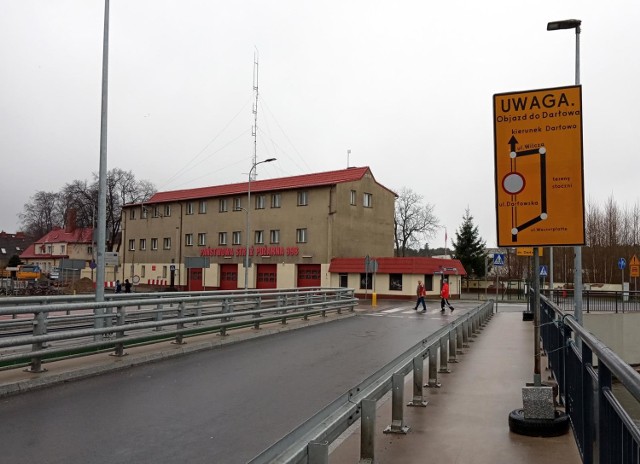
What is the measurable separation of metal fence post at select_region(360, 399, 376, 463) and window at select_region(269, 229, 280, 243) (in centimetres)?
4140

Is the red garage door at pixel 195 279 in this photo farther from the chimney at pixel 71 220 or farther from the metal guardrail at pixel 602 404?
the metal guardrail at pixel 602 404

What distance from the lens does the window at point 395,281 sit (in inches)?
1622

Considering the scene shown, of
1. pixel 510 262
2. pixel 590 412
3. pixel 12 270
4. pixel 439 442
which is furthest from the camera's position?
pixel 12 270

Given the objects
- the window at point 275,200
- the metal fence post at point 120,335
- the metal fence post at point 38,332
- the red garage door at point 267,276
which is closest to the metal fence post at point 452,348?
the metal fence post at point 120,335

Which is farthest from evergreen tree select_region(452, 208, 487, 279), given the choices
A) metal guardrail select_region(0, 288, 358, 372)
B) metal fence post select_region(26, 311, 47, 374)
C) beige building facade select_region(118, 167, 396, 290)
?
metal fence post select_region(26, 311, 47, 374)

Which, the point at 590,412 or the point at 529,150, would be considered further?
the point at 529,150

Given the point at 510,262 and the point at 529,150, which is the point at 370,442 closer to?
the point at 529,150

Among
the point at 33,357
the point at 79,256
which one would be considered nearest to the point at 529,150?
the point at 33,357

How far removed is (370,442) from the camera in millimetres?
4637

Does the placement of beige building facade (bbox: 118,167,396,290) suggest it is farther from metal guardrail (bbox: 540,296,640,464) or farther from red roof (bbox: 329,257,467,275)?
metal guardrail (bbox: 540,296,640,464)

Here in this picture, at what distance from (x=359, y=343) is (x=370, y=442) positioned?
369 inches

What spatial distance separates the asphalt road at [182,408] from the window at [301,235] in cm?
3245

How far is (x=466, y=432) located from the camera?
5.70 metres

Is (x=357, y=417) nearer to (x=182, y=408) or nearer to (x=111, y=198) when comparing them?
(x=182, y=408)
